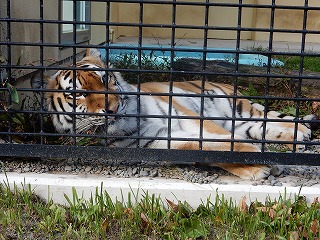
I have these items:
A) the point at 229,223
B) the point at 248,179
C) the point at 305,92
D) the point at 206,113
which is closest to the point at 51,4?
the point at 206,113

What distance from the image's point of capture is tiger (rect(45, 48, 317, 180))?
338 cm

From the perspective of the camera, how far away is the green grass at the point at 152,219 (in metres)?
2.86

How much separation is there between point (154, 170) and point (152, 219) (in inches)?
24.0

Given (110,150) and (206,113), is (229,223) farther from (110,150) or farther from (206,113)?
(206,113)

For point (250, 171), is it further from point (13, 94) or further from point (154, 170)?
point (13, 94)

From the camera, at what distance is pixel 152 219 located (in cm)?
296

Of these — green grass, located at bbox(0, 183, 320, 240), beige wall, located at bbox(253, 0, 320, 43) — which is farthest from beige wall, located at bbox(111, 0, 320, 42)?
green grass, located at bbox(0, 183, 320, 240)

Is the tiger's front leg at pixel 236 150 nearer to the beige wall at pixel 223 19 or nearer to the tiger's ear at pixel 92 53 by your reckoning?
the tiger's ear at pixel 92 53

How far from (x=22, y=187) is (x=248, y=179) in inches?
53.3

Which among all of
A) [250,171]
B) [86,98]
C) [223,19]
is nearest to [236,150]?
[250,171]

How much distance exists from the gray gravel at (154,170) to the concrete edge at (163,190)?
0.34 feet

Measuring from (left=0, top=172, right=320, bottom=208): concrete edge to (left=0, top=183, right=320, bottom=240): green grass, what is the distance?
0.08 metres

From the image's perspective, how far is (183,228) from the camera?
9.48ft

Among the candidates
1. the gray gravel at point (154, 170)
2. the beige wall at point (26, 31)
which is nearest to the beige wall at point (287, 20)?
the beige wall at point (26, 31)
